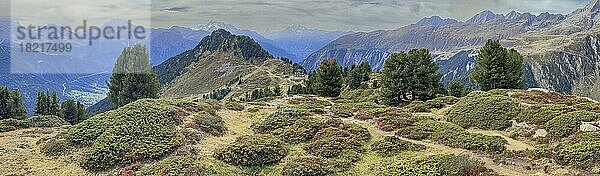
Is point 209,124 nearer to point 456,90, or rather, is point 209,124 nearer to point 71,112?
point 456,90

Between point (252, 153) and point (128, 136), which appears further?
point (128, 136)

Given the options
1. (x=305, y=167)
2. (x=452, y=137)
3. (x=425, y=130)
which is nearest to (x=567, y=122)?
(x=452, y=137)

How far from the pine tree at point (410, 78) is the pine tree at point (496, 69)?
6.17m

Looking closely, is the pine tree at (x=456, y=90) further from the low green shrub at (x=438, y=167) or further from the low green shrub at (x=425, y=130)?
the low green shrub at (x=438, y=167)

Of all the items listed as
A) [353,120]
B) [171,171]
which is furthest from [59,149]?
[353,120]

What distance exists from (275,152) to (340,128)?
630cm

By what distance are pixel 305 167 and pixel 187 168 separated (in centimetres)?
646

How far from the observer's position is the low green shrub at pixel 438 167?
21953mm

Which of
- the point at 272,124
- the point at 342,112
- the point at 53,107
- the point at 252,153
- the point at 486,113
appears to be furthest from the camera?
the point at 53,107

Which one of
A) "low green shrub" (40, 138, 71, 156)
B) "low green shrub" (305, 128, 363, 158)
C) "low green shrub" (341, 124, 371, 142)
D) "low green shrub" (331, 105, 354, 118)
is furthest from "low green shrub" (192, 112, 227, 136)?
"low green shrub" (331, 105, 354, 118)

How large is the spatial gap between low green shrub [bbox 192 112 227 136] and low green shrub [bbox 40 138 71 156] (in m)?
8.54

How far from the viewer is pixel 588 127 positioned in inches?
1042

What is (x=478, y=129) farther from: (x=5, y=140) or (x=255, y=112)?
(x=5, y=140)

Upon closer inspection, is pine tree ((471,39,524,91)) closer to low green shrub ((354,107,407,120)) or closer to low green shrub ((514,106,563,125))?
low green shrub ((354,107,407,120))
